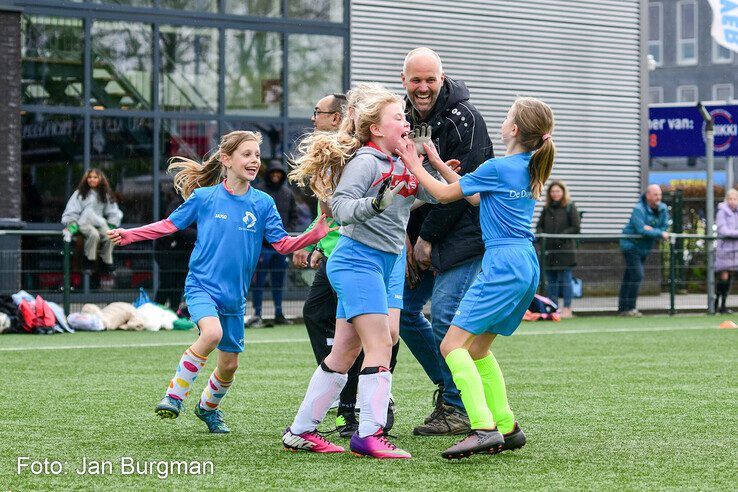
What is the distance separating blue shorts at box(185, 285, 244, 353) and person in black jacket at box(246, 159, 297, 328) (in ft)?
29.9

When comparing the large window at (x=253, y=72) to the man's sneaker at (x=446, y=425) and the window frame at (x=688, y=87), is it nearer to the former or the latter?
the man's sneaker at (x=446, y=425)

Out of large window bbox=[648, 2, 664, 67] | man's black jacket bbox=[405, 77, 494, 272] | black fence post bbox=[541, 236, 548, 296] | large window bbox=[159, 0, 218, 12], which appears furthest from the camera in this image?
large window bbox=[648, 2, 664, 67]

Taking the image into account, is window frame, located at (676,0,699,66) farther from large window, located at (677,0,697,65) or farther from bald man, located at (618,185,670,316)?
bald man, located at (618,185,670,316)

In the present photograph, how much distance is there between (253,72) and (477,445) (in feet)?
50.1

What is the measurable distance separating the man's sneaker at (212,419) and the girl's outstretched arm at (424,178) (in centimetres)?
179

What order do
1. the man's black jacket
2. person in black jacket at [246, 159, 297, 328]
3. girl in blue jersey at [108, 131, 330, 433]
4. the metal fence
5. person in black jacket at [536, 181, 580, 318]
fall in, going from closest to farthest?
girl in blue jersey at [108, 131, 330, 433] → the man's black jacket → the metal fence → person in black jacket at [246, 159, 297, 328] → person in black jacket at [536, 181, 580, 318]

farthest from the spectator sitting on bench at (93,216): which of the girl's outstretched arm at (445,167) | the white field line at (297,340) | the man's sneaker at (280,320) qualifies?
the girl's outstretched arm at (445,167)

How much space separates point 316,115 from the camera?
709 cm

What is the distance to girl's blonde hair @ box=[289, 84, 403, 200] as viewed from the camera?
18.8ft

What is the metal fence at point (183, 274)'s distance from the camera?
14828 millimetres

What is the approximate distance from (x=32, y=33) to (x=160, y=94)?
6.99 feet

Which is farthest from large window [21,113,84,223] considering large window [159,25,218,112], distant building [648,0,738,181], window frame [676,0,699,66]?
window frame [676,0,699,66]

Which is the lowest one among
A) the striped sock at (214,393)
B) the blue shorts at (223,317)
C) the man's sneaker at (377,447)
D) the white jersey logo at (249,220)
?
the man's sneaker at (377,447)

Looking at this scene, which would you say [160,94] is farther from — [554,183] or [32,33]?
[554,183]
